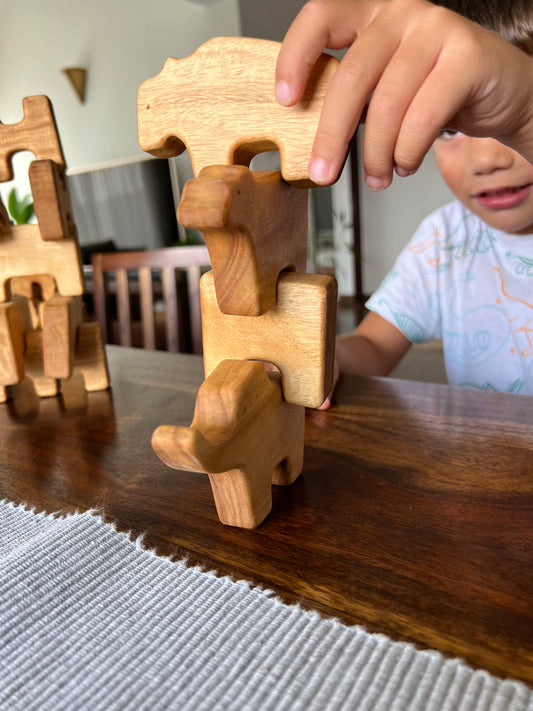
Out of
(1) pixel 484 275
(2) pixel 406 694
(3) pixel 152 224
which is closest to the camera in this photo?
(2) pixel 406 694

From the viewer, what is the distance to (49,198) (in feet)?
1.74

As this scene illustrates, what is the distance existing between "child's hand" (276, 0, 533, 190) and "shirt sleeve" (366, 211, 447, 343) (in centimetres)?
62

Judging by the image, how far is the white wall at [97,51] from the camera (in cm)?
346

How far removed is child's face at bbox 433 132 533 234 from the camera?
69 cm

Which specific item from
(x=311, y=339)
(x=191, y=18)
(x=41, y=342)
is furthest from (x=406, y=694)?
(x=191, y=18)

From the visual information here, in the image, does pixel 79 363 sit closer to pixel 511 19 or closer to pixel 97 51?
pixel 511 19

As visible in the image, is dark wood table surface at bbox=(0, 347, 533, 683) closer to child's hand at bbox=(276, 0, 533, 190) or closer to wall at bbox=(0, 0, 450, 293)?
child's hand at bbox=(276, 0, 533, 190)

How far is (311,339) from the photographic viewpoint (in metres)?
0.34

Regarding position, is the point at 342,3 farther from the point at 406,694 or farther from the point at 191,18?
the point at 191,18

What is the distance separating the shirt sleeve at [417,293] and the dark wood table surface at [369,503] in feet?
1.24

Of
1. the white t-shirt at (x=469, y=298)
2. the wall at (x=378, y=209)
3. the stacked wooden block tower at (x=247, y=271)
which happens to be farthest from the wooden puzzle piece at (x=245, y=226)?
the wall at (x=378, y=209)

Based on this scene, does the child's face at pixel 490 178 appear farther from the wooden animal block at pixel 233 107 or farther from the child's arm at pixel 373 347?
the wooden animal block at pixel 233 107

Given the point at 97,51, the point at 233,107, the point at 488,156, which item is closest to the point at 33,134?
the point at 233,107

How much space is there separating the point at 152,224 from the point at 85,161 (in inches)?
33.3
